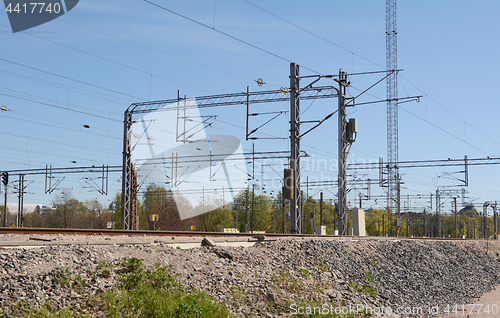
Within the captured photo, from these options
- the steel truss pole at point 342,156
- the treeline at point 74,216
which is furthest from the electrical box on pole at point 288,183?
the treeline at point 74,216

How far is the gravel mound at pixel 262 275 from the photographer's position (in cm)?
796

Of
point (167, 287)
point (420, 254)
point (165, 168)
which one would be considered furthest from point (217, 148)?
point (167, 287)

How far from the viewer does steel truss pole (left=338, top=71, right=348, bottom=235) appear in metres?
27.5

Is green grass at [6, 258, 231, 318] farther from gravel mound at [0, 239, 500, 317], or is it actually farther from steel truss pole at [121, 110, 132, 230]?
steel truss pole at [121, 110, 132, 230]

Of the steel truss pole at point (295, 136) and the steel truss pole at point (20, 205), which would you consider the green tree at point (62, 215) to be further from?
the steel truss pole at point (295, 136)

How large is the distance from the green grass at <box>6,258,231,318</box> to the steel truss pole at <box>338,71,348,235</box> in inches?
764

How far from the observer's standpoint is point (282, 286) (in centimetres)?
1161

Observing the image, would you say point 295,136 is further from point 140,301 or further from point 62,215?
point 62,215

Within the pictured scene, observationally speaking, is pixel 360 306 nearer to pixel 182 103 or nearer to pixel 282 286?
pixel 282 286

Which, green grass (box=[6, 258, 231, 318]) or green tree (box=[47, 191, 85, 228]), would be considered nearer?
green grass (box=[6, 258, 231, 318])

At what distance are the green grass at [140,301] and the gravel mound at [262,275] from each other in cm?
12

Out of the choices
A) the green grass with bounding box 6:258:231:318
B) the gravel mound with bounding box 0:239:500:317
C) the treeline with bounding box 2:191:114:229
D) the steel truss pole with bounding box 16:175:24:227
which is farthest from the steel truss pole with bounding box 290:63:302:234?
the treeline with bounding box 2:191:114:229

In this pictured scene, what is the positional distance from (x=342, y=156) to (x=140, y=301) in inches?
848

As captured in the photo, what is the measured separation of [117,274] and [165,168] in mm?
48505
